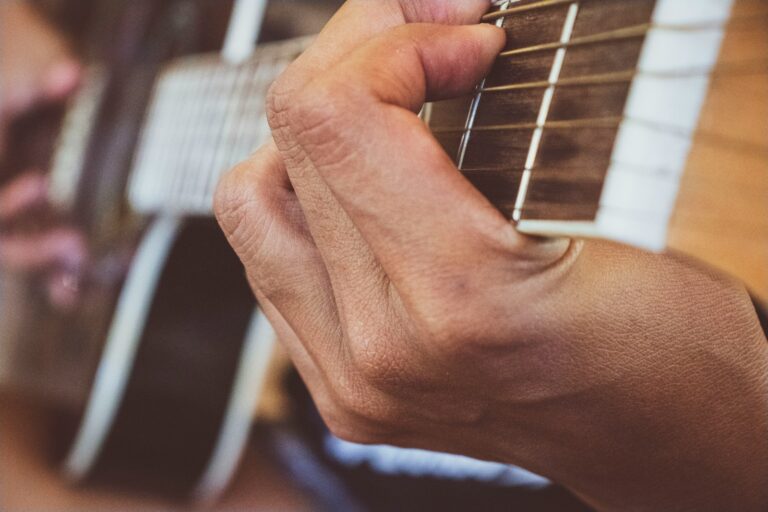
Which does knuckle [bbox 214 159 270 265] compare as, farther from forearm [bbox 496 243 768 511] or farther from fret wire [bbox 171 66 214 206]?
fret wire [bbox 171 66 214 206]

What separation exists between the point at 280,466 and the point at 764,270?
37.1 inches

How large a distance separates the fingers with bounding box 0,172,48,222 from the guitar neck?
125 cm

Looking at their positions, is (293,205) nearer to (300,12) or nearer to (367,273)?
(367,273)

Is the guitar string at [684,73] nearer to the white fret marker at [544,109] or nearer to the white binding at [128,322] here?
the white fret marker at [544,109]

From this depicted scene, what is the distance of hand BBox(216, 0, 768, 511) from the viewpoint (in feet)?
1.29

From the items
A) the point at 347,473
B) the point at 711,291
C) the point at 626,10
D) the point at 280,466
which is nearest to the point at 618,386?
the point at 711,291

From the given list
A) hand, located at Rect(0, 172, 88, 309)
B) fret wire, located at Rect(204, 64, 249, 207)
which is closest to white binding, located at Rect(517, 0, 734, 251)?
fret wire, located at Rect(204, 64, 249, 207)

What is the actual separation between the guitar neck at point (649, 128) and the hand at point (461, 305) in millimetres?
38

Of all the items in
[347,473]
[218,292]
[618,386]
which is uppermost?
[618,386]

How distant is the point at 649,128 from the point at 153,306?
2.93 ft

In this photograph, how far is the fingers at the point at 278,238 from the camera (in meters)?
0.51

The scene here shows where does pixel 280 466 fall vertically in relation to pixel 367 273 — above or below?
below

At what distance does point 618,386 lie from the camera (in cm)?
44

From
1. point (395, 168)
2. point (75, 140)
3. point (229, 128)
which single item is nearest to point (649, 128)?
point (395, 168)
